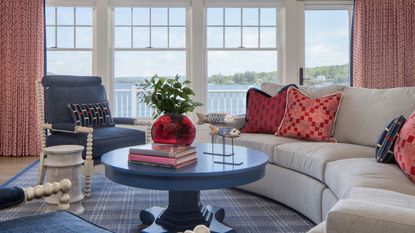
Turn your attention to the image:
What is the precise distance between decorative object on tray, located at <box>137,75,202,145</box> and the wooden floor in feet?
7.26

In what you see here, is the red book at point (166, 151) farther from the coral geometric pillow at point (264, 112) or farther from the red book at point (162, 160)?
the coral geometric pillow at point (264, 112)

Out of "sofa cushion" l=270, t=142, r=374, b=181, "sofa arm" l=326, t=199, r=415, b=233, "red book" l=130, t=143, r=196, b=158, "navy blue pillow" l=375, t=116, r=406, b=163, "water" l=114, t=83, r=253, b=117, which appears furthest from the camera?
"water" l=114, t=83, r=253, b=117

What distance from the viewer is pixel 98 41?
510cm

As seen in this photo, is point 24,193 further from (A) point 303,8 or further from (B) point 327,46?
(B) point 327,46

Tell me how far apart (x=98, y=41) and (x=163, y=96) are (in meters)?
3.20

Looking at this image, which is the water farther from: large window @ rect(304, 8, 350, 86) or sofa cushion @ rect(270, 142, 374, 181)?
sofa cushion @ rect(270, 142, 374, 181)

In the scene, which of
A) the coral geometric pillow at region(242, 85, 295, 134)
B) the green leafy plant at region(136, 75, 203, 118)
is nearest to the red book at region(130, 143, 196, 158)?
the green leafy plant at region(136, 75, 203, 118)

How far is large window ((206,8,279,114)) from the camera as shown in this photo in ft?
17.4

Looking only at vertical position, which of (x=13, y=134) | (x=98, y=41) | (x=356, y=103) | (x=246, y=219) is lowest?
(x=246, y=219)

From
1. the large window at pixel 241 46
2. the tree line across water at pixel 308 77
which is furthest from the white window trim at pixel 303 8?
the large window at pixel 241 46

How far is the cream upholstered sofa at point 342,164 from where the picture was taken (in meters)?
1.81

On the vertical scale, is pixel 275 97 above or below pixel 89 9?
below

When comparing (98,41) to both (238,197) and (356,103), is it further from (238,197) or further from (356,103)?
(356,103)

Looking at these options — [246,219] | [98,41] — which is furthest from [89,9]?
[246,219]
